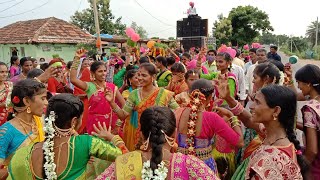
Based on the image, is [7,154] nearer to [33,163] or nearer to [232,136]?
[33,163]

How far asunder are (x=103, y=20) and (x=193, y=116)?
93.4 ft

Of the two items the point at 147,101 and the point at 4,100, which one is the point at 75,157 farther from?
the point at 4,100

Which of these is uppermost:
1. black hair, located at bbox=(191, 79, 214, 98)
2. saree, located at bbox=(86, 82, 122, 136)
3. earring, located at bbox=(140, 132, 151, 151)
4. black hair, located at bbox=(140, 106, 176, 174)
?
black hair, located at bbox=(191, 79, 214, 98)

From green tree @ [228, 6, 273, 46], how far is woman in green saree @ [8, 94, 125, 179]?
2844 centimetres

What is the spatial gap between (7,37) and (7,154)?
71.7 feet

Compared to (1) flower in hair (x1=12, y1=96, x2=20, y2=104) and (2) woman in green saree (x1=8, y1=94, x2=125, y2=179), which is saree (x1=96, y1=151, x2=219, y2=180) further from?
(1) flower in hair (x1=12, y1=96, x2=20, y2=104)

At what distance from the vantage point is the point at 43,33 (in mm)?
20062

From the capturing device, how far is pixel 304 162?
2.00 meters

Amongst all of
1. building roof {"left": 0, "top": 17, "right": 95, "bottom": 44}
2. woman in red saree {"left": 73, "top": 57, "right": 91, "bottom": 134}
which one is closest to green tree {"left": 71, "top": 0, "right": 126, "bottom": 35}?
building roof {"left": 0, "top": 17, "right": 95, "bottom": 44}

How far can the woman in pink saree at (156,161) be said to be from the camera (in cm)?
179

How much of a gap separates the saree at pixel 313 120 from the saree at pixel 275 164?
71 cm

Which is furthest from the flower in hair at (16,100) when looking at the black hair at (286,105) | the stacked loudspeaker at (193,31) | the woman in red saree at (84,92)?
the stacked loudspeaker at (193,31)

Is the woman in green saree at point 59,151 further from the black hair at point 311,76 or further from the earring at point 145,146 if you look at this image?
the black hair at point 311,76

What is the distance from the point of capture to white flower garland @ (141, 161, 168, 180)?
1.77 metres
